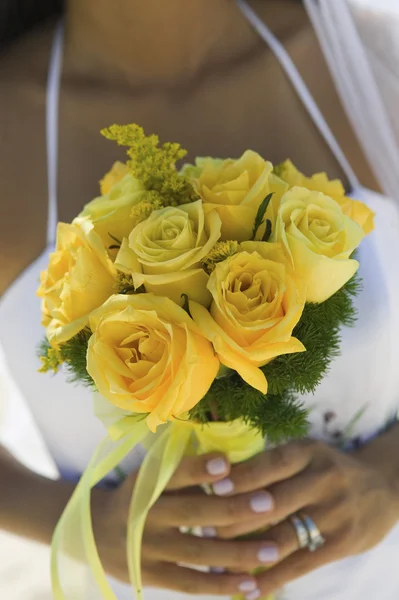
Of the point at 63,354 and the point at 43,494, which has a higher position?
the point at 63,354

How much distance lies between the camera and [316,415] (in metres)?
0.98

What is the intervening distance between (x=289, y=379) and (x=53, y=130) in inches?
28.3

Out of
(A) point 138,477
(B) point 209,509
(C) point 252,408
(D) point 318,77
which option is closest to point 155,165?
(C) point 252,408

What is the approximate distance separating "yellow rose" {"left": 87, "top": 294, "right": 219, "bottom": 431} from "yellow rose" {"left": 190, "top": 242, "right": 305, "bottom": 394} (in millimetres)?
22

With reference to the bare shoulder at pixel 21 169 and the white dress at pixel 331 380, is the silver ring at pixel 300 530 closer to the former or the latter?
the white dress at pixel 331 380

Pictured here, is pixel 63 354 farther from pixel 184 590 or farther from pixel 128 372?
pixel 184 590

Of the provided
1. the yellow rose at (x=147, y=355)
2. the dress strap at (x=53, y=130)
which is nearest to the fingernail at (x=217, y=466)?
the yellow rose at (x=147, y=355)

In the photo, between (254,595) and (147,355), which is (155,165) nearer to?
(147,355)

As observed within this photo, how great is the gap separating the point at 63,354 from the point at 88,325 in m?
0.06

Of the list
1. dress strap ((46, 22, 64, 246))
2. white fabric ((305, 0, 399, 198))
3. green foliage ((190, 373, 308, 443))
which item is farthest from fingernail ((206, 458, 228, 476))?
white fabric ((305, 0, 399, 198))

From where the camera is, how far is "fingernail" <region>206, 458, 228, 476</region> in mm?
786

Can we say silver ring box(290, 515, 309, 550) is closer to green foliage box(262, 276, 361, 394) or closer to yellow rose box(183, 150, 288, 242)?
green foliage box(262, 276, 361, 394)

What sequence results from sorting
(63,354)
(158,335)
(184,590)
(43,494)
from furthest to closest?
(43,494) < (184,590) < (63,354) < (158,335)

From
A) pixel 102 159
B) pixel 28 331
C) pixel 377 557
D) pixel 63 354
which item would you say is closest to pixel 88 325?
pixel 63 354
